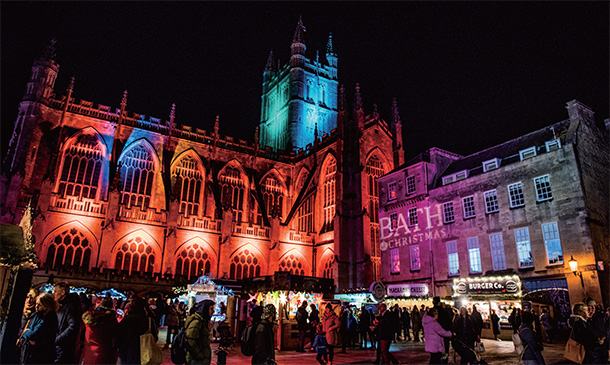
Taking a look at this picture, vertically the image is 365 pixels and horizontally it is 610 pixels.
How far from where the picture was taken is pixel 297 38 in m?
53.3

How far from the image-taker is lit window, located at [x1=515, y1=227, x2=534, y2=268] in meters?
20.1

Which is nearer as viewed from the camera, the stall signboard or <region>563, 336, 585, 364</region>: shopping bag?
<region>563, 336, 585, 364</region>: shopping bag

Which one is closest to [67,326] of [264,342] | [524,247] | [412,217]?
[264,342]

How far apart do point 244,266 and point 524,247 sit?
20.6m

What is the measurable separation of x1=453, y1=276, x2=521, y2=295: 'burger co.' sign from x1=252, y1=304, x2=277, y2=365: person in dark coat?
1710cm

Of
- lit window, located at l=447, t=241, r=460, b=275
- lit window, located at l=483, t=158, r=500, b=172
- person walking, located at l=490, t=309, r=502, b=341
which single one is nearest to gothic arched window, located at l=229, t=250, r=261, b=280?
lit window, located at l=447, t=241, r=460, b=275

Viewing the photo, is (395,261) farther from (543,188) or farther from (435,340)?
(435,340)

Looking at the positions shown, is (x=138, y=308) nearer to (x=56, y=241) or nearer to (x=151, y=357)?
(x=151, y=357)

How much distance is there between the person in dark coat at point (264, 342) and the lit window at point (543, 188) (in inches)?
743

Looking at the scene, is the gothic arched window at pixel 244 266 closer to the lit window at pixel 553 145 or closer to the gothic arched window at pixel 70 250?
the gothic arched window at pixel 70 250

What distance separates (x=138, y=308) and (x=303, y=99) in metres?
46.6

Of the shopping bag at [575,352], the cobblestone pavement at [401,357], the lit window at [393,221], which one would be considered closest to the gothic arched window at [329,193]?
the lit window at [393,221]

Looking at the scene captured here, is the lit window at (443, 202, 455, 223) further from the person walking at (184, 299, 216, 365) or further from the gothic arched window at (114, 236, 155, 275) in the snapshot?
the person walking at (184, 299, 216, 365)

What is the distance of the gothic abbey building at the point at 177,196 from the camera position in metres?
27.4
